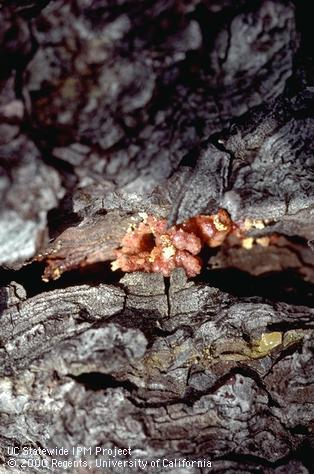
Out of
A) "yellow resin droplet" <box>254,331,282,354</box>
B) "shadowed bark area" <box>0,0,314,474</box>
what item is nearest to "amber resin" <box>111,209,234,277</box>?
"shadowed bark area" <box>0,0,314,474</box>

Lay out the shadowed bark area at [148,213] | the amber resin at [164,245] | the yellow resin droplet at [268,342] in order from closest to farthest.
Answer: the shadowed bark area at [148,213] < the yellow resin droplet at [268,342] < the amber resin at [164,245]

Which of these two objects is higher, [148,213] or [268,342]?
[148,213]

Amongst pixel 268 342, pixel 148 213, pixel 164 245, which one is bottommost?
pixel 268 342

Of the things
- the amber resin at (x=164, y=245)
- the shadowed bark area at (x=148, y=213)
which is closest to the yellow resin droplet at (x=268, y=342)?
the shadowed bark area at (x=148, y=213)

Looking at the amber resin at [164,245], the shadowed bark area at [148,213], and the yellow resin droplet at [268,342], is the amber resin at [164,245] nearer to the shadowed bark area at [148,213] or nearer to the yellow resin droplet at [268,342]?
the shadowed bark area at [148,213]

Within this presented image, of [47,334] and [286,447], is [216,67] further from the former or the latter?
[286,447]

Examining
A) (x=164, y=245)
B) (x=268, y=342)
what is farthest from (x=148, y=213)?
(x=268, y=342)

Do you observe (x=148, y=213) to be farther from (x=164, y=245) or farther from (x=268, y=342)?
(x=268, y=342)

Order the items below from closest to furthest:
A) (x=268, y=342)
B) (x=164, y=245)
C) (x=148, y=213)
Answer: (x=268, y=342), (x=148, y=213), (x=164, y=245)
